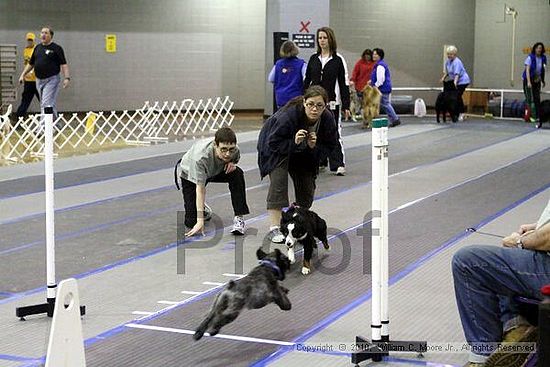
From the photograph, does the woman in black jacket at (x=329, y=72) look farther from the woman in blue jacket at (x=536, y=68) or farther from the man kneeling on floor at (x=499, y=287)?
the woman in blue jacket at (x=536, y=68)

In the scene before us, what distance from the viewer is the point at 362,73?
1847 cm

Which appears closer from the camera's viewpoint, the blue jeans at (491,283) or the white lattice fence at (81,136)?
the blue jeans at (491,283)

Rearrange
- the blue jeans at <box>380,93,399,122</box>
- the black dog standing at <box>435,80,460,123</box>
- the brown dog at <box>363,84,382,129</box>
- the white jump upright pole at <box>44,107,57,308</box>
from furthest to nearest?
the black dog standing at <box>435,80,460,123</box> → the blue jeans at <box>380,93,399,122</box> → the brown dog at <box>363,84,382,129</box> → the white jump upright pole at <box>44,107,57,308</box>

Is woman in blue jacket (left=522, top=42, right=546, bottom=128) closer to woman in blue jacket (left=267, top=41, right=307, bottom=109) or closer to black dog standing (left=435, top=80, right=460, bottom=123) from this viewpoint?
black dog standing (left=435, top=80, right=460, bottom=123)

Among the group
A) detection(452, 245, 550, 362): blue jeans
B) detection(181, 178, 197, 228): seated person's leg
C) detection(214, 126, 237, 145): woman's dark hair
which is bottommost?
detection(181, 178, 197, 228): seated person's leg

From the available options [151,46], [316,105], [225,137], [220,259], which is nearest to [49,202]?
[220,259]

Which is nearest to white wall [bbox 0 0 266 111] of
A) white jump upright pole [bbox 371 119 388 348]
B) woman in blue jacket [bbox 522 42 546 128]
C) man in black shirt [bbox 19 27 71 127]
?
man in black shirt [bbox 19 27 71 127]

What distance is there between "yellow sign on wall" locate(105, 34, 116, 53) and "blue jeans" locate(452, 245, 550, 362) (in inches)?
666

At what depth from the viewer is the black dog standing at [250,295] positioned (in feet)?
15.0

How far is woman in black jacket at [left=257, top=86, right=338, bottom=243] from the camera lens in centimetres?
671

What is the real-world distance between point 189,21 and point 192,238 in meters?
14.2

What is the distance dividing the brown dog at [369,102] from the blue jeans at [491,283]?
43.2 ft

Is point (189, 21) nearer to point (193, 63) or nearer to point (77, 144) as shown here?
point (193, 63)

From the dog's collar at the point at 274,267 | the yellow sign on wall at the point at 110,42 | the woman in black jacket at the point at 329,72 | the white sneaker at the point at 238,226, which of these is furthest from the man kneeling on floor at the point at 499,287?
the yellow sign on wall at the point at 110,42
